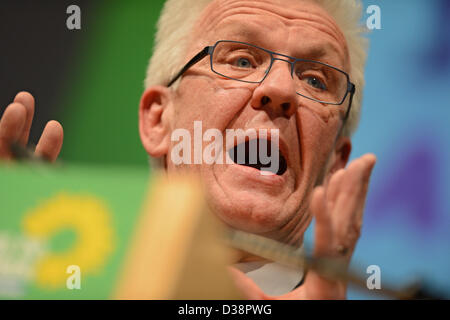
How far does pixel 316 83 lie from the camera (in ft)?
4.91

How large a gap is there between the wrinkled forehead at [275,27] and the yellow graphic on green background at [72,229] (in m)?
0.74

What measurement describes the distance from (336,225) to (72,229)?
467mm

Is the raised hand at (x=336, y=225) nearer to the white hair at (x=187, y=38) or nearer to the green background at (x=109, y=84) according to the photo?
the white hair at (x=187, y=38)

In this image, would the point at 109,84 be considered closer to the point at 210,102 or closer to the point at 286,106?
the point at 210,102

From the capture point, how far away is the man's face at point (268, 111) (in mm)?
1312


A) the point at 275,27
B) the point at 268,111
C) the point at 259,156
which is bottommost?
the point at 259,156

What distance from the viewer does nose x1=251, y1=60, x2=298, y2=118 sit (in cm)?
134

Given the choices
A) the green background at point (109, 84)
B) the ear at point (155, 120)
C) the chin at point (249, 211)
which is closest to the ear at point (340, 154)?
the chin at point (249, 211)

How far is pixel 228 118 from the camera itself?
1376 mm
